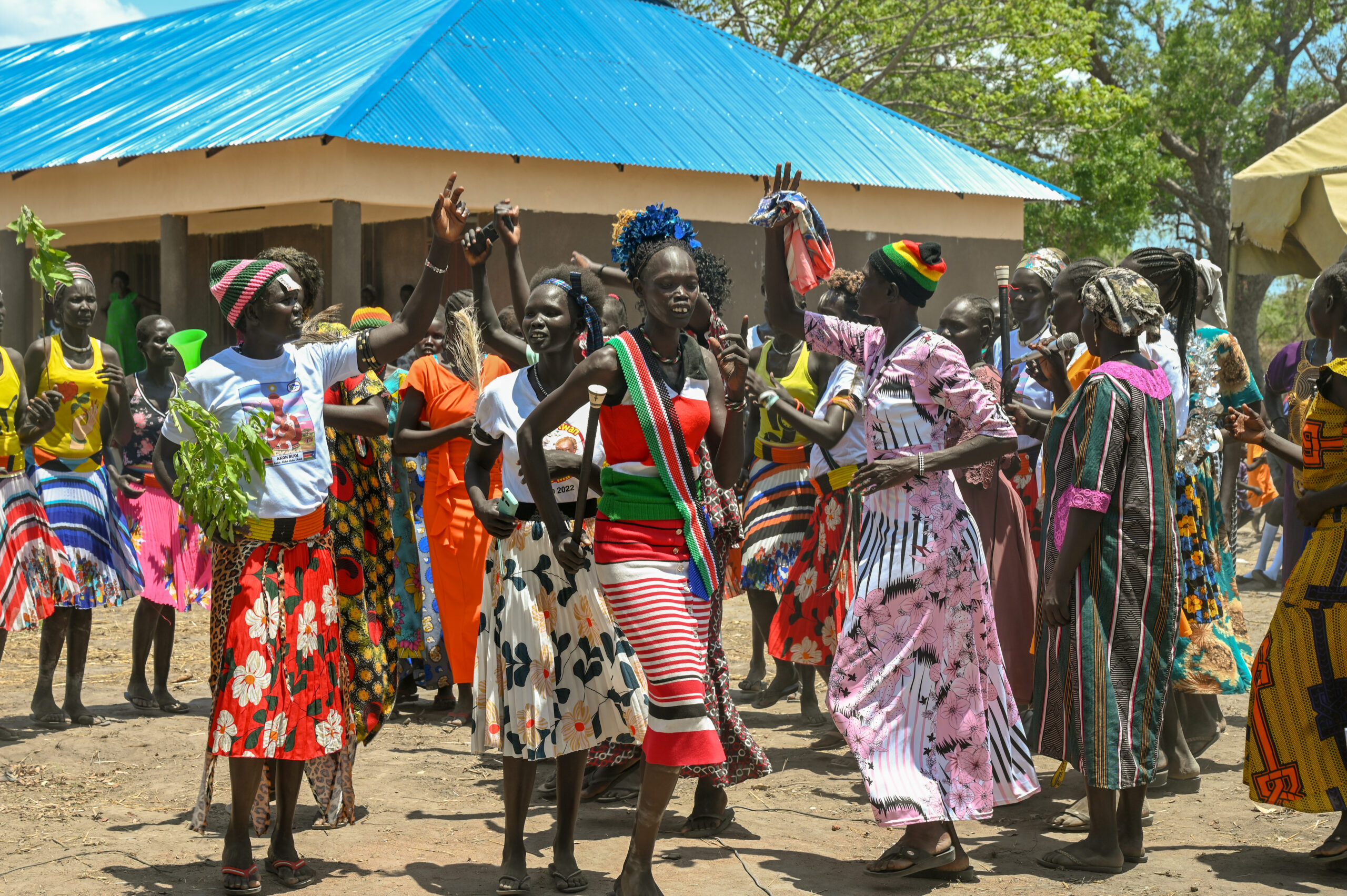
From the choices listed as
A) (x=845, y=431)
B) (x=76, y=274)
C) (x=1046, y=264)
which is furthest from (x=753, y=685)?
(x=76, y=274)

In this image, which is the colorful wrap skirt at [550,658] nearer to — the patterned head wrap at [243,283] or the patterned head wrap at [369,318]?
the patterned head wrap at [243,283]

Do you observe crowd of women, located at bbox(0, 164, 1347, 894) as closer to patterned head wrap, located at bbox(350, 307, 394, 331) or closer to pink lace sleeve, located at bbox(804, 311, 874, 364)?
pink lace sleeve, located at bbox(804, 311, 874, 364)

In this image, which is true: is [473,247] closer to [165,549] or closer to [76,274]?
[76,274]

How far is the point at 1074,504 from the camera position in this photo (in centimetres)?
495

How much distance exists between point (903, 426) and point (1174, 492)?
1.62m

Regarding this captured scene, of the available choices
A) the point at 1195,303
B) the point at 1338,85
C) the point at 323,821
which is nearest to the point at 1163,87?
the point at 1338,85

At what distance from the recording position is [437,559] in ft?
23.7

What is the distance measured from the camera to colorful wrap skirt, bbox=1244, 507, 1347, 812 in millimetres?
4949

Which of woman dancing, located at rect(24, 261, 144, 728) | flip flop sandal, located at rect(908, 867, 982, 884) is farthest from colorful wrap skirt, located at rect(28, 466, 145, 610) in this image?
flip flop sandal, located at rect(908, 867, 982, 884)

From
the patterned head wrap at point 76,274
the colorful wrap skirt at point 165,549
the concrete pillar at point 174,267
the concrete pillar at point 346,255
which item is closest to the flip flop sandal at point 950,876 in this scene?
the colorful wrap skirt at point 165,549

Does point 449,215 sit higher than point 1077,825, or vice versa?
Result: point 449,215

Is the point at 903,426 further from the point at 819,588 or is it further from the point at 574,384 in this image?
the point at 819,588

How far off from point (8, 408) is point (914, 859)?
4790mm

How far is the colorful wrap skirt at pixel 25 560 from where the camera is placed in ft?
23.2
